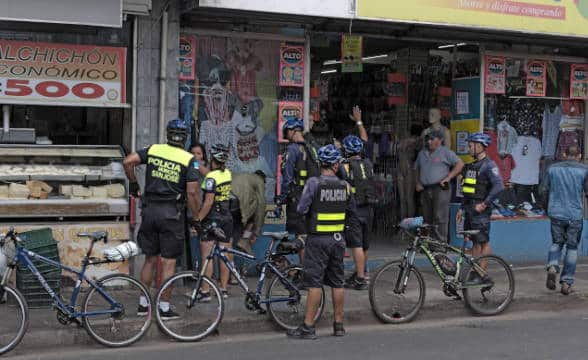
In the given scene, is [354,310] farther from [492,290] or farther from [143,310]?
[143,310]

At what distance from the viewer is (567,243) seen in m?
10.7

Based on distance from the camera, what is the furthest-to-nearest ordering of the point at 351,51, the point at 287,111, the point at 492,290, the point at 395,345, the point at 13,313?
the point at 351,51 → the point at 287,111 → the point at 492,290 → the point at 395,345 → the point at 13,313

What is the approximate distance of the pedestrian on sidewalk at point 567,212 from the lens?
1061 cm

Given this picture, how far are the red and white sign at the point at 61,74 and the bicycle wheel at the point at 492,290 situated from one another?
4811mm

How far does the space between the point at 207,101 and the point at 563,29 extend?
17.2ft

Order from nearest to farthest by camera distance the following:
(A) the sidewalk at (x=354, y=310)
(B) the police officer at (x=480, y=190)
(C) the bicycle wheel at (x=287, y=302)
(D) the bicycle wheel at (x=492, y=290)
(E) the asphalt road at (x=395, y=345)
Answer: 1. (E) the asphalt road at (x=395, y=345)
2. (A) the sidewalk at (x=354, y=310)
3. (C) the bicycle wheel at (x=287, y=302)
4. (D) the bicycle wheel at (x=492, y=290)
5. (B) the police officer at (x=480, y=190)

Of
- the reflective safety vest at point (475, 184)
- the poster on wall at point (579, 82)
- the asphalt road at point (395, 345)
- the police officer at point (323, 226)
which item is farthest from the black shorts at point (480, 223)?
the poster on wall at point (579, 82)

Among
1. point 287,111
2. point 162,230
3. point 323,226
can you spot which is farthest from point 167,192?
point 287,111

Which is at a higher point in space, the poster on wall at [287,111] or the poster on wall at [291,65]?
the poster on wall at [291,65]

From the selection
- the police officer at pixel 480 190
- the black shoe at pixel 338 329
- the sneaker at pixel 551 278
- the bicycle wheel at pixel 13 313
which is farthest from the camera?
the sneaker at pixel 551 278

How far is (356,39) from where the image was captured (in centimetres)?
1218

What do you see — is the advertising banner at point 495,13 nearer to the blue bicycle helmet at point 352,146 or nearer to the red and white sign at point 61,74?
the blue bicycle helmet at point 352,146

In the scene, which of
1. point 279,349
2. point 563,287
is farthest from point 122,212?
point 563,287

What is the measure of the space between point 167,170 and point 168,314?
1461 mm
